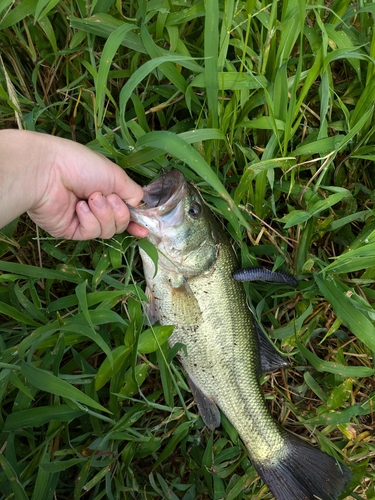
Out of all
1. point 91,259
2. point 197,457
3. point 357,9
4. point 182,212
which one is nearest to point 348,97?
point 357,9

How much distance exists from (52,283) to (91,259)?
294 mm

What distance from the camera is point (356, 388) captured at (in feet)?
8.14

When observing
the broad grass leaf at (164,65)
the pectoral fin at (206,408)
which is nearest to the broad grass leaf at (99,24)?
the broad grass leaf at (164,65)

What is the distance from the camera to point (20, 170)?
170 centimetres

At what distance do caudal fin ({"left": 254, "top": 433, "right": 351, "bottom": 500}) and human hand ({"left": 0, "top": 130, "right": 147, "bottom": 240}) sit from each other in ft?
5.43

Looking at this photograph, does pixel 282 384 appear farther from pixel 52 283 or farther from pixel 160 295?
pixel 52 283

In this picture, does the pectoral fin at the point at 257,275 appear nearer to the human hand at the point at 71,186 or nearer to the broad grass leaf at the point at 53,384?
the human hand at the point at 71,186

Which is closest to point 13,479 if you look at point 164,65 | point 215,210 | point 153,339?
point 153,339

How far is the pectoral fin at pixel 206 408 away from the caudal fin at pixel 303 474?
35 cm

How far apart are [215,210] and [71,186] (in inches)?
31.1

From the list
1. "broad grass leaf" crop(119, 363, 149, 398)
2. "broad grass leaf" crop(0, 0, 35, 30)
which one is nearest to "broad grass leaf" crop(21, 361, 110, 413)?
"broad grass leaf" crop(119, 363, 149, 398)

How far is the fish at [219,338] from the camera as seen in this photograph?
1.99m

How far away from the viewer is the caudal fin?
7.38 ft

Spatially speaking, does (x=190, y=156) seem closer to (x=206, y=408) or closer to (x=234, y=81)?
(x=234, y=81)
